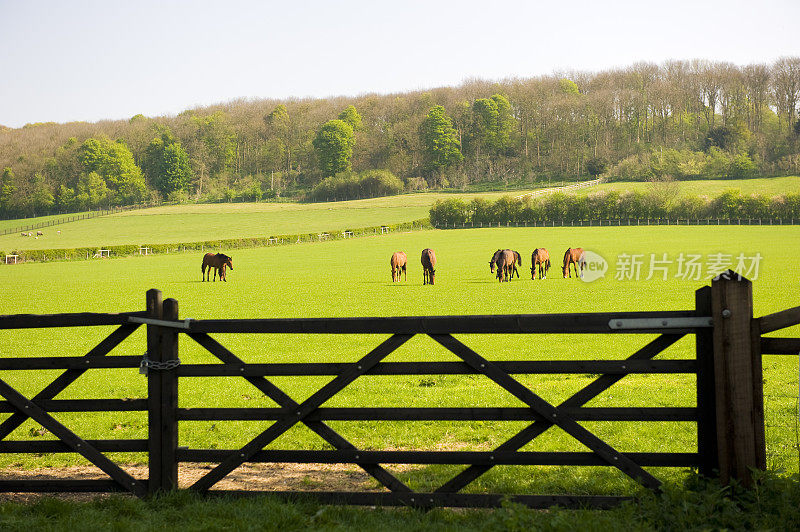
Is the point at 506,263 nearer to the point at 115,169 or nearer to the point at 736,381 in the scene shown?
the point at 736,381

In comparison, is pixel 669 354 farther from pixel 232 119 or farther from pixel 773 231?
pixel 232 119

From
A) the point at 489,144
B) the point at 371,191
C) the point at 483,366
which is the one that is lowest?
the point at 483,366

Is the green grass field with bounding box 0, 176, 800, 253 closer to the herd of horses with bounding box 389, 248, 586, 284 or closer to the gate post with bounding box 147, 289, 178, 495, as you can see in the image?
the herd of horses with bounding box 389, 248, 586, 284

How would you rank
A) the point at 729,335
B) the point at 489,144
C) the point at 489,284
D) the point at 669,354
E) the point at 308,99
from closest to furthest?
the point at 729,335, the point at 669,354, the point at 489,284, the point at 489,144, the point at 308,99

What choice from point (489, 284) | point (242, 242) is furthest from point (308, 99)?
point (489, 284)

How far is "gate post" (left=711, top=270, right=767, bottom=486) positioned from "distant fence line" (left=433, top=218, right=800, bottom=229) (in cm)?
9654

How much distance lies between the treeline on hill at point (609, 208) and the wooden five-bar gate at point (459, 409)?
97.0m

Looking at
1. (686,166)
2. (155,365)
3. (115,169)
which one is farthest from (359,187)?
(155,365)

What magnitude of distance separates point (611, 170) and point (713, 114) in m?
37.0

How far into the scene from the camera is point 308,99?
19000 centimetres

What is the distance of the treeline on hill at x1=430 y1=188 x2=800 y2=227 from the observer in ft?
322

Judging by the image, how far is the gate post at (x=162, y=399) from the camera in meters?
5.91

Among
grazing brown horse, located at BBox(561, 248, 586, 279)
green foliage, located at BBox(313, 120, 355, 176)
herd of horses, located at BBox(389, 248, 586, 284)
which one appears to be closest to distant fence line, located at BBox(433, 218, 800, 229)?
herd of horses, located at BBox(389, 248, 586, 284)

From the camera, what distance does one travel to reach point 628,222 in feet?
333
